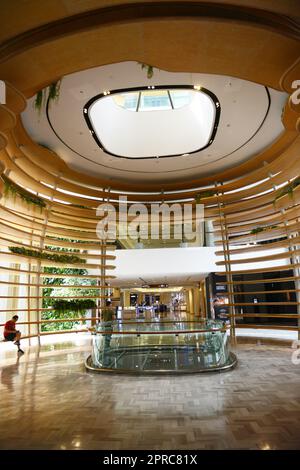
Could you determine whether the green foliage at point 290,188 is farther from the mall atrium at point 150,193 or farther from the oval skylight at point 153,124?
the oval skylight at point 153,124

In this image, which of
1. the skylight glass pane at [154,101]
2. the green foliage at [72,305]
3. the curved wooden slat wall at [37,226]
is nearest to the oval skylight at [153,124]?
the skylight glass pane at [154,101]

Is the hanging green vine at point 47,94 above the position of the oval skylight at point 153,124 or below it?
below

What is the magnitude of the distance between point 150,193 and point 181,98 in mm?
3969

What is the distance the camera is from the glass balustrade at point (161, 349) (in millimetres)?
5688

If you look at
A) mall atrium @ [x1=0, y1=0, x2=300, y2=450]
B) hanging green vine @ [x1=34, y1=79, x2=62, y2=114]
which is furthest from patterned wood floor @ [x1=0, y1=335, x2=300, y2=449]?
hanging green vine @ [x1=34, y1=79, x2=62, y2=114]

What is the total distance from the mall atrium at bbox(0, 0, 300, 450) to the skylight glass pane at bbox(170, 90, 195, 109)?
4 centimetres

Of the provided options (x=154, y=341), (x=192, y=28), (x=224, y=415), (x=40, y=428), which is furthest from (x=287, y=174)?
(x=40, y=428)

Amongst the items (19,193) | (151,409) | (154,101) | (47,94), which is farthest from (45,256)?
(151,409)

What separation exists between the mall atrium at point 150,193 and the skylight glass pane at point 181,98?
42 millimetres

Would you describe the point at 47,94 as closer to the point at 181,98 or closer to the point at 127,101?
the point at 127,101

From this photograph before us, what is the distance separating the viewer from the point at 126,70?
579 cm

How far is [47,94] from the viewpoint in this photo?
6.31m

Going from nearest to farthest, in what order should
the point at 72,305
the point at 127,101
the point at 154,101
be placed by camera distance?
the point at 154,101
the point at 127,101
the point at 72,305

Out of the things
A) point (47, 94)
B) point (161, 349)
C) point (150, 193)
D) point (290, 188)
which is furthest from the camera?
point (150, 193)
